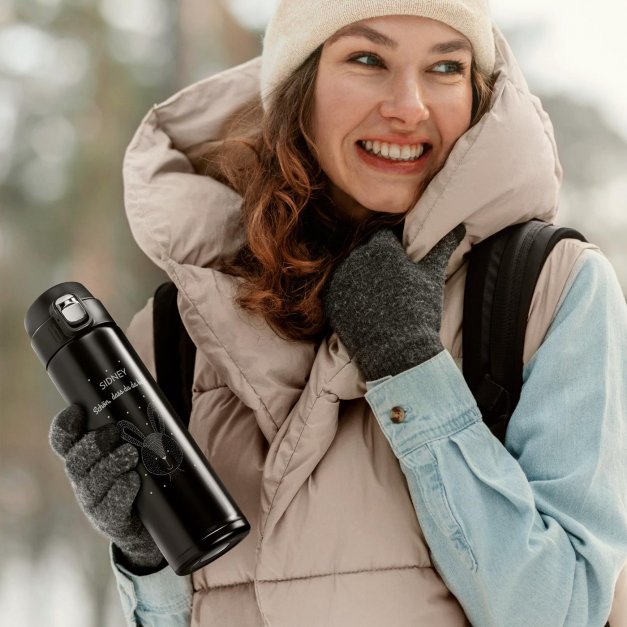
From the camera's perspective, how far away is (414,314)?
0.90 meters

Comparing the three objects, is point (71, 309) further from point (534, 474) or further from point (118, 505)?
point (534, 474)

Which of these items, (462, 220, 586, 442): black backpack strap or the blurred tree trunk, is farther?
the blurred tree trunk

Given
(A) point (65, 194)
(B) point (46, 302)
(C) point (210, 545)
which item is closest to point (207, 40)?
(A) point (65, 194)

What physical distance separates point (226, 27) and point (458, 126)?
798 mm

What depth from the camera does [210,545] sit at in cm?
83

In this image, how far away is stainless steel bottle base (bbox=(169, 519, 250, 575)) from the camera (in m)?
0.83

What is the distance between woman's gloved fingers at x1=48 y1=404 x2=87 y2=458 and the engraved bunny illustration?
5 cm

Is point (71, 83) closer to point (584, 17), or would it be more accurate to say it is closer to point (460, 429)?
point (584, 17)

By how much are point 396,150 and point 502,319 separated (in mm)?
268

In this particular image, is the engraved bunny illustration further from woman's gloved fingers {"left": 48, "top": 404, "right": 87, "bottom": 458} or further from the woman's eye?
the woman's eye

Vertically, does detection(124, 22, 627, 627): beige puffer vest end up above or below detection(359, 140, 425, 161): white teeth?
below

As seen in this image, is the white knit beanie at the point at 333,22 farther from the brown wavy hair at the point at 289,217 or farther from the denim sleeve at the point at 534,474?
the denim sleeve at the point at 534,474

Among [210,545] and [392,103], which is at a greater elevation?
[392,103]

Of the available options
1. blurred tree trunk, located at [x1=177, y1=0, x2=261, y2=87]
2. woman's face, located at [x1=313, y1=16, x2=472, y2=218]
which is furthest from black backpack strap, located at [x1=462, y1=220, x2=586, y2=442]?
blurred tree trunk, located at [x1=177, y1=0, x2=261, y2=87]
